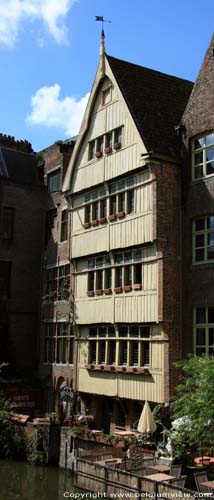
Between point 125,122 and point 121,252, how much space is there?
5.71 meters

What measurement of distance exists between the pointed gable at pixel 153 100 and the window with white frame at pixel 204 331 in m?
6.70

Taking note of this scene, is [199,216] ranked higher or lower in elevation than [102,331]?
higher

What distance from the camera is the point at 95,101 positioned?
29688 millimetres

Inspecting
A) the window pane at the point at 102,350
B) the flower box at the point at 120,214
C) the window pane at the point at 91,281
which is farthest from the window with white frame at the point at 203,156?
the window pane at the point at 102,350

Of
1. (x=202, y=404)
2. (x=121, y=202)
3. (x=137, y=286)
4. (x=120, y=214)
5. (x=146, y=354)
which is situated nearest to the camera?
(x=202, y=404)

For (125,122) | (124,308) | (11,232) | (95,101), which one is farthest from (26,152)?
(124,308)

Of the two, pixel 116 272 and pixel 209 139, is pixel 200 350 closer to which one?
pixel 116 272

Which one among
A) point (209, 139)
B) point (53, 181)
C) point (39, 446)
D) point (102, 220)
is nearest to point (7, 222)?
point (53, 181)

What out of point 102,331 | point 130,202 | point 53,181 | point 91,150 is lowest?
point 102,331

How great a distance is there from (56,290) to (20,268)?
13.2ft

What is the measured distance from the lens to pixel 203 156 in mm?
24578

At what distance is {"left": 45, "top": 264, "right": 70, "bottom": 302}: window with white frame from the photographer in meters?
32.0

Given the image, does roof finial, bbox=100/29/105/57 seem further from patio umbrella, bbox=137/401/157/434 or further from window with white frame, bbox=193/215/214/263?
patio umbrella, bbox=137/401/157/434

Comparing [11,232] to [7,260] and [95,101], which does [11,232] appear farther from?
[95,101]
